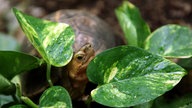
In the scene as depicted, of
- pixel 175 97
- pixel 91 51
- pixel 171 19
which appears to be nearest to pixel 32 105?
pixel 91 51

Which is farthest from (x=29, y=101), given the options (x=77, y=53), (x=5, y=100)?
(x=5, y=100)

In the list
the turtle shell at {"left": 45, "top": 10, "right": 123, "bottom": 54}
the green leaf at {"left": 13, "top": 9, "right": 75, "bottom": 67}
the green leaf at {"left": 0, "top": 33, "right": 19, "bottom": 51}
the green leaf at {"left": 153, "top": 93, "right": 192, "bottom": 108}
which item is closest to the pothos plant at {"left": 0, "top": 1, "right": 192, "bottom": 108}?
the green leaf at {"left": 13, "top": 9, "right": 75, "bottom": 67}

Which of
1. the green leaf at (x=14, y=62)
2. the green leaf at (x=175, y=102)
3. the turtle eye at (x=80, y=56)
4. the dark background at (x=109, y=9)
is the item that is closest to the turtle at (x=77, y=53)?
the turtle eye at (x=80, y=56)

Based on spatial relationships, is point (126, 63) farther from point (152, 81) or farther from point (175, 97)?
point (175, 97)

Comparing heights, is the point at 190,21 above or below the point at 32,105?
below

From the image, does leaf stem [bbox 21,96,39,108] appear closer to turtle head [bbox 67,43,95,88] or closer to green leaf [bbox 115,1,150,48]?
turtle head [bbox 67,43,95,88]

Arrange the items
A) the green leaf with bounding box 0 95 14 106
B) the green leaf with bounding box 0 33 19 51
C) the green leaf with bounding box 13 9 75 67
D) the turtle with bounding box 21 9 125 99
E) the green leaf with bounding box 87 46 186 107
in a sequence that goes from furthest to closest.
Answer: the green leaf with bounding box 0 33 19 51, the green leaf with bounding box 0 95 14 106, the turtle with bounding box 21 9 125 99, the green leaf with bounding box 13 9 75 67, the green leaf with bounding box 87 46 186 107
